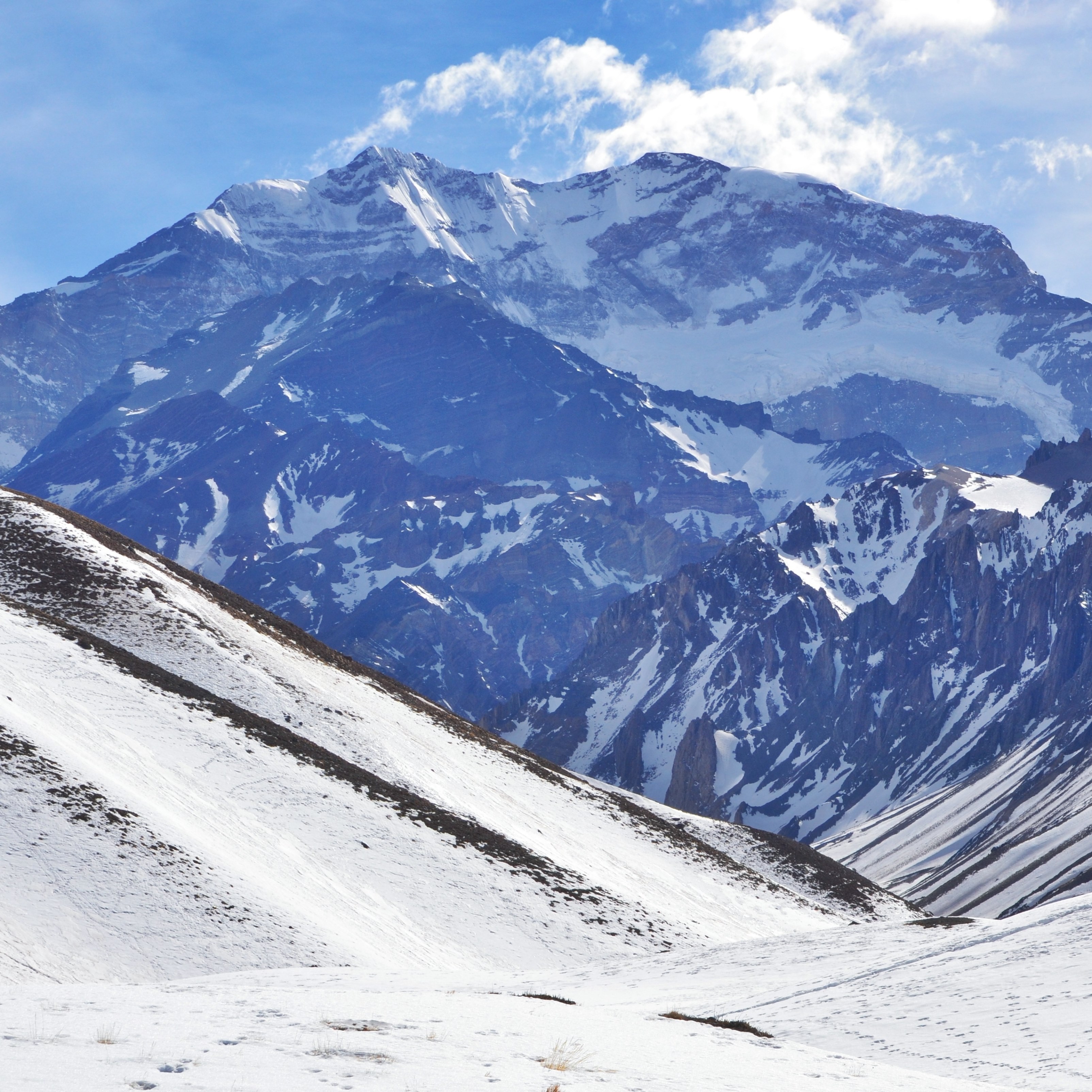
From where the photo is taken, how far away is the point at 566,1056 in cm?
2067

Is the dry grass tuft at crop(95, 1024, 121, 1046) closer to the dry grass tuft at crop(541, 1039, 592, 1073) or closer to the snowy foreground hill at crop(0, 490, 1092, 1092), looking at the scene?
the snowy foreground hill at crop(0, 490, 1092, 1092)

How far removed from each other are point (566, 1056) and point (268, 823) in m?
27.6

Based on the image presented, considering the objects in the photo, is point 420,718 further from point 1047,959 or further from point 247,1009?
point 247,1009

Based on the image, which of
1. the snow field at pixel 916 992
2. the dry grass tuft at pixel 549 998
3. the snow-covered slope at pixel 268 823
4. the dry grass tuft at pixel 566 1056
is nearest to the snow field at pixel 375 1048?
the dry grass tuft at pixel 566 1056

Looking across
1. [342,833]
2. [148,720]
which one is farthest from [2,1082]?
[148,720]

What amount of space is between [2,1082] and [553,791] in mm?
51218

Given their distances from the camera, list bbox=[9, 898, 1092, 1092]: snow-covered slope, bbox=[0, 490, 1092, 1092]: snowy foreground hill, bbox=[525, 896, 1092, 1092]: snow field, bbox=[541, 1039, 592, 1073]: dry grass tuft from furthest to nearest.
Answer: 1. bbox=[525, 896, 1092, 1092]: snow field
2. bbox=[0, 490, 1092, 1092]: snowy foreground hill
3. bbox=[541, 1039, 592, 1073]: dry grass tuft
4. bbox=[9, 898, 1092, 1092]: snow-covered slope

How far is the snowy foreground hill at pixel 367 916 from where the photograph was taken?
68.3ft

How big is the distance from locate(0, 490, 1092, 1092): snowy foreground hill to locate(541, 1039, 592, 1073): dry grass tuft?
74 millimetres

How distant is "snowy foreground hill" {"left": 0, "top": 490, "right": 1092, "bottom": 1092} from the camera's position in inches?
819

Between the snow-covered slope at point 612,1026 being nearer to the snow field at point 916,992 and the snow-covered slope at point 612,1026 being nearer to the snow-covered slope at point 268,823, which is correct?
the snow field at point 916,992

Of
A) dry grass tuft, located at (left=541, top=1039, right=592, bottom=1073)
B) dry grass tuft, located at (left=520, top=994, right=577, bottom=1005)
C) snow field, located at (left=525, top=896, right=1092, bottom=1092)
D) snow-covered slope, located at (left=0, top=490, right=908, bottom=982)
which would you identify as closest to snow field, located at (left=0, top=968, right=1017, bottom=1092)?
dry grass tuft, located at (left=541, top=1039, right=592, bottom=1073)

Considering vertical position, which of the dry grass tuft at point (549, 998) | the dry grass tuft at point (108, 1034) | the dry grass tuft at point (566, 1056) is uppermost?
the dry grass tuft at point (566, 1056)

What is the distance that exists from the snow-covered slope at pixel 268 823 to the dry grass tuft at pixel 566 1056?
15.8 meters
